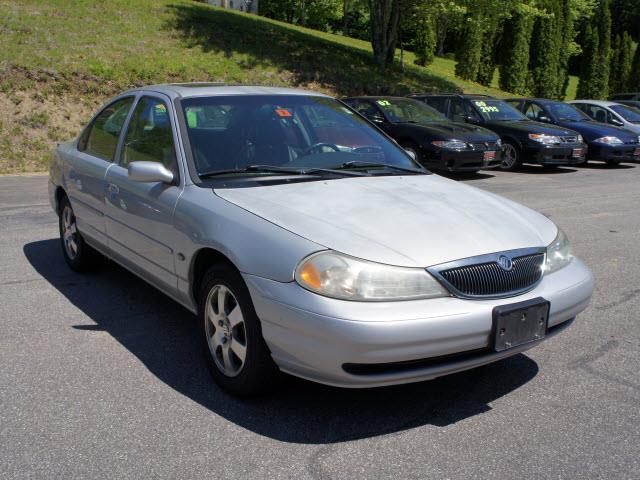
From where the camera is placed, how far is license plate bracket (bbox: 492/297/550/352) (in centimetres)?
317

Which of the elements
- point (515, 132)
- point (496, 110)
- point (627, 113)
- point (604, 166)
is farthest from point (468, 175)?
point (627, 113)

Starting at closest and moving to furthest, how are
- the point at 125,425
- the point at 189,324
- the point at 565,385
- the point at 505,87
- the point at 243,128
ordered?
the point at 125,425 < the point at 565,385 < the point at 243,128 < the point at 189,324 < the point at 505,87

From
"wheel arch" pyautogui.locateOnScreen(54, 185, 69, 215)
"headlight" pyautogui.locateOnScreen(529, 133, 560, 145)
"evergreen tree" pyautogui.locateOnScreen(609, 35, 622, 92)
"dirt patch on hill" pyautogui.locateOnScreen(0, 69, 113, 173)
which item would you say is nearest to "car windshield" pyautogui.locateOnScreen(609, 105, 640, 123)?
"headlight" pyautogui.locateOnScreen(529, 133, 560, 145)

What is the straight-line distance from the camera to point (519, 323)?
10.7 feet

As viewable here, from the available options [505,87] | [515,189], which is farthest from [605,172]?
[505,87]

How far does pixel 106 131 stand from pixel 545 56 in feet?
117

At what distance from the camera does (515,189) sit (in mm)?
11914

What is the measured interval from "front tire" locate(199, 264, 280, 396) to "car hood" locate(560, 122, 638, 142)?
14471mm

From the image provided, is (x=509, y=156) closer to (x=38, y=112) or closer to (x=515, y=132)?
(x=515, y=132)

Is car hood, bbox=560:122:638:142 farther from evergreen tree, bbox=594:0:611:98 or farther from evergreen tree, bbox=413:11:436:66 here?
evergreen tree, bbox=594:0:611:98

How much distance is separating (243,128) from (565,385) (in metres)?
2.44

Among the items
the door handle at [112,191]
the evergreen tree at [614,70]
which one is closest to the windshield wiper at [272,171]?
the door handle at [112,191]

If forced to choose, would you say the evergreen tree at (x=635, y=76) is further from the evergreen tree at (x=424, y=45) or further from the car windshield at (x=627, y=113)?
the car windshield at (x=627, y=113)

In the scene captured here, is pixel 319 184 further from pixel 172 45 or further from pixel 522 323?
pixel 172 45
